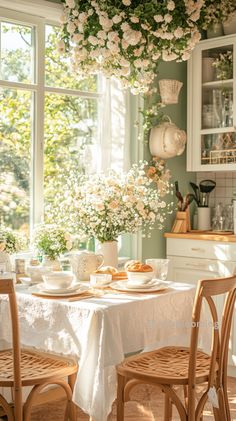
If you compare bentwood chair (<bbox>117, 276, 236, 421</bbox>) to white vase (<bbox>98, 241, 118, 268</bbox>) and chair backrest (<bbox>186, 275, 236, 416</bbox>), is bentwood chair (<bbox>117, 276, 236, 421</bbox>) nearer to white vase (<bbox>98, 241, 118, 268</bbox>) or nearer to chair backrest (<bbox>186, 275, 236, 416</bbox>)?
chair backrest (<bbox>186, 275, 236, 416</bbox>)

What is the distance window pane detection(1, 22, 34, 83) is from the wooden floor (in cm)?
191

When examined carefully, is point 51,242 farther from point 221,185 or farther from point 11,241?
point 221,185

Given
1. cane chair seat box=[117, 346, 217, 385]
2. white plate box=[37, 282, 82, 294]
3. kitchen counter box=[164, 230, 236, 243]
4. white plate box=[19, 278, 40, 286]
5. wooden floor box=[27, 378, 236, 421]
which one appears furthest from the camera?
kitchen counter box=[164, 230, 236, 243]

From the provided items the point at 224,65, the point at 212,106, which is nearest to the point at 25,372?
the point at 212,106

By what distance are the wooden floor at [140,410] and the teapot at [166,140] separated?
1604mm

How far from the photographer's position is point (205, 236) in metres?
4.52

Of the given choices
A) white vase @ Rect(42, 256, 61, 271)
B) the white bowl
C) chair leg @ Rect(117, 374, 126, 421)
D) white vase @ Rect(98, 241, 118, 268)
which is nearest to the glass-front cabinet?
white vase @ Rect(98, 241, 118, 268)

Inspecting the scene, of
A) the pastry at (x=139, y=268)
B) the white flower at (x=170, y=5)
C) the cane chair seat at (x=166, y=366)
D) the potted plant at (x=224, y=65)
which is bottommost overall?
the cane chair seat at (x=166, y=366)

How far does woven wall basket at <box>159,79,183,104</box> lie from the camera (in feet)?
15.3

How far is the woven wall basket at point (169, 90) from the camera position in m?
4.66

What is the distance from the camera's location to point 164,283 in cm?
326

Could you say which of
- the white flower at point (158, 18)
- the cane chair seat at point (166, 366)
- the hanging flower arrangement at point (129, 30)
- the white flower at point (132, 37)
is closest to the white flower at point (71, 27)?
the hanging flower arrangement at point (129, 30)

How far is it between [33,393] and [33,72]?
6.97ft

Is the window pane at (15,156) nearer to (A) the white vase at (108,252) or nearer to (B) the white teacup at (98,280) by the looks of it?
(A) the white vase at (108,252)
